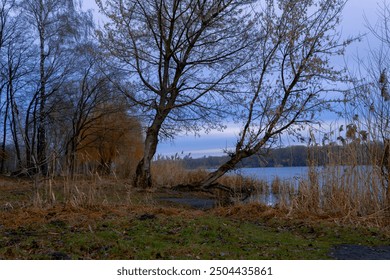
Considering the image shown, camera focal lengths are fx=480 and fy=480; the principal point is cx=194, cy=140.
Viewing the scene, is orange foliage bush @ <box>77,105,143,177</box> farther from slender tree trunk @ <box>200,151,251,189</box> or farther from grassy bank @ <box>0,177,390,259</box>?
grassy bank @ <box>0,177,390,259</box>

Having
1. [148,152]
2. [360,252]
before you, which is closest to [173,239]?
[360,252]

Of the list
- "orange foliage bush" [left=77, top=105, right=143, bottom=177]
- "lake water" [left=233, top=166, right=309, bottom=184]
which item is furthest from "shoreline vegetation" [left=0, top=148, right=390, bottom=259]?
"orange foliage bush" [left=77, top=105, right=143, bottom=177]

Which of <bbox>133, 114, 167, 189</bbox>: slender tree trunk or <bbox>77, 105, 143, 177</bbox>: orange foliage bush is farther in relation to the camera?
<bbox>77, 105, 143, 177</bbox>: orange foliage bush

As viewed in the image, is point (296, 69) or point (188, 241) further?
point (296, 69)

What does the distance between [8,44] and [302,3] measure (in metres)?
15.3

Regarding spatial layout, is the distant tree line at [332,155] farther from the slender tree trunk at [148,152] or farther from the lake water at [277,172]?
the slender tree trunk at [148,152]

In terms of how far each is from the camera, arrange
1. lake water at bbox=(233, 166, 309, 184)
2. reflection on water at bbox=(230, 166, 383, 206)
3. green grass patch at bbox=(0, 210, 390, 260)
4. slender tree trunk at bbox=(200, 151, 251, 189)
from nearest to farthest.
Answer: green grass patch at bbox=(0, 210, 390, 260) < reflection on water at bbox=(230, 166, 383, 206) < lake water at bbox=(233, 166, 309, 184) < slender tree trunk at bbox=(200, 151, 251, 189)

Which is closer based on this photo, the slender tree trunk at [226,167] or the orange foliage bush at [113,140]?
the slender tree trunk at [226,167]

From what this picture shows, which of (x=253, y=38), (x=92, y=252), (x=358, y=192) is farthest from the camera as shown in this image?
(x=253, y=38)

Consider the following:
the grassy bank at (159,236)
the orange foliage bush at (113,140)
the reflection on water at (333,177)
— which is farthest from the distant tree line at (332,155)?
the orange foliage bush at (113,140)

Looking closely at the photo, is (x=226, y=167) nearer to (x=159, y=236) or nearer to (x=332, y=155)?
(x=332, y=155)

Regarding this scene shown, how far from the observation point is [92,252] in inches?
225
